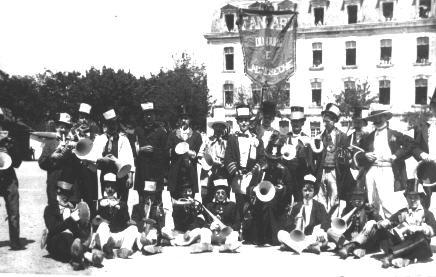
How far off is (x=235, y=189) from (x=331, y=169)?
1.70m

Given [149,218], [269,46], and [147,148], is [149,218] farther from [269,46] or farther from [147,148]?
[269,46]

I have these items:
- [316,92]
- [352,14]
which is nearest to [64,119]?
[316,92]

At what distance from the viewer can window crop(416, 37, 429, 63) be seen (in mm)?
48531

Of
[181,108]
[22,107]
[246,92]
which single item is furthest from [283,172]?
[22,107]

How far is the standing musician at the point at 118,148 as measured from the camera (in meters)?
9.63

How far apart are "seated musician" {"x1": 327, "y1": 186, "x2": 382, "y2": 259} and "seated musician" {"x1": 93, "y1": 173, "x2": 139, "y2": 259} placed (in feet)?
10.0

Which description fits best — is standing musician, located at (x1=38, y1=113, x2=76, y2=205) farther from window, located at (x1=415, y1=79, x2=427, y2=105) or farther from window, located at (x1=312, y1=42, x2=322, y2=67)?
window, located at (x1=312, y1=42, x2=322, y2=67)

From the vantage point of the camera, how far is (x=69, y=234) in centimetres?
763

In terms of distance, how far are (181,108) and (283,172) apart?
2.61m

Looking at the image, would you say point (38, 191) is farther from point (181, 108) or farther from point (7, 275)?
point (7, 275)

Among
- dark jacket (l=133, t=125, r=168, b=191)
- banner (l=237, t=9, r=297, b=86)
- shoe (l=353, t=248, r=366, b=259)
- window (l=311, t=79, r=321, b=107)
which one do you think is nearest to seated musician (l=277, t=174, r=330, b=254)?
shoe (l=353, t=248, r=366, b=259)

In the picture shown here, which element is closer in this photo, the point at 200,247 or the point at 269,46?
the point at 200,247

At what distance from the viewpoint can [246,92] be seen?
51.2 metres

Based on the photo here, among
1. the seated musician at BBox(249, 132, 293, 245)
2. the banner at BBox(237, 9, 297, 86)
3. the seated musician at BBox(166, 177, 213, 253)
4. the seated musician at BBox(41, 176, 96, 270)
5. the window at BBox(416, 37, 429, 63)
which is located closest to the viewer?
the seated musician at BBox(41, 176, 96, 270)
